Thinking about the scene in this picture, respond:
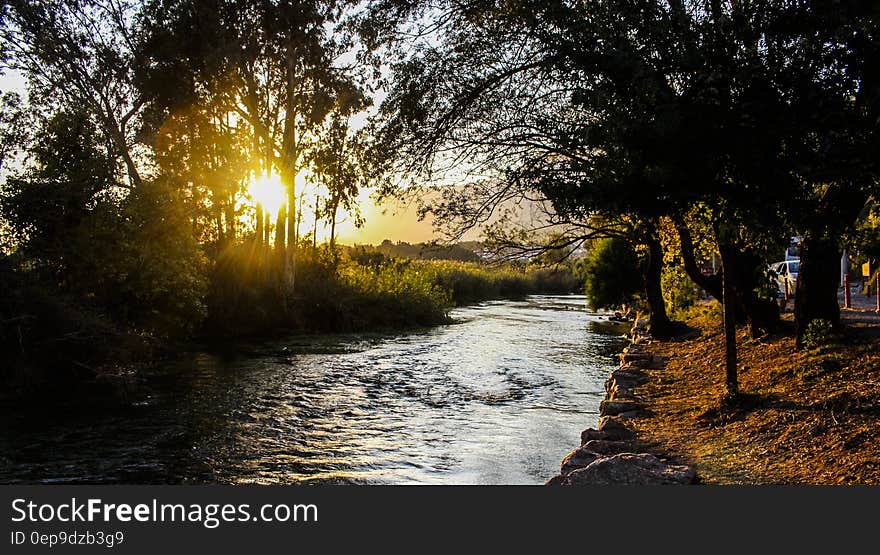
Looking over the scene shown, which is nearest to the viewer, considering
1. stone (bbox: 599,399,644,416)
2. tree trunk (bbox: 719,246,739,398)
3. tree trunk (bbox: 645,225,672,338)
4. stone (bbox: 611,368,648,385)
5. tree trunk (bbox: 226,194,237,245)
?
tree trunk (bbox: 719,246,739,398)

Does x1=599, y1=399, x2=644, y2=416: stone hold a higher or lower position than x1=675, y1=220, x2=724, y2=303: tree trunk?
lower

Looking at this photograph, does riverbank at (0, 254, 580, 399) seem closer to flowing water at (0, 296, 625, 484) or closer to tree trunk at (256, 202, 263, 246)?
tree trunk at (256, 202, 263, 246)

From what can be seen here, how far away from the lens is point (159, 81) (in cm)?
2616

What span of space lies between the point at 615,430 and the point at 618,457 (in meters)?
1.85

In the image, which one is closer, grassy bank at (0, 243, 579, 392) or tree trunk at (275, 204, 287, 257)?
grassy bank at (0, 243, 579, 392)

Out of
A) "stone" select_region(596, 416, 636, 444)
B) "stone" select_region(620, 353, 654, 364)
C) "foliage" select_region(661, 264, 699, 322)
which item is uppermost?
"foliage" select_region(661, 264, 699, 322)

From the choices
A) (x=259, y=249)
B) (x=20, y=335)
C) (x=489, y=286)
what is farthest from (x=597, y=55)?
(x=489, y=286)

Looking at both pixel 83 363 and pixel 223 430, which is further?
pixel 83 363

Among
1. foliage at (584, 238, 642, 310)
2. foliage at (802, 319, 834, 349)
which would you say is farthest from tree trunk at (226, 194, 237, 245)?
foliage at (802, 319, 834, 349)

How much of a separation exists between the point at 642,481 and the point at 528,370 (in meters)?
10.4

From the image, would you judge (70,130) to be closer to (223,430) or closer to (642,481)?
(223,430)

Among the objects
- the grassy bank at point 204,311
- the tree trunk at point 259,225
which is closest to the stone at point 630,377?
the grassy bank at point 204,311

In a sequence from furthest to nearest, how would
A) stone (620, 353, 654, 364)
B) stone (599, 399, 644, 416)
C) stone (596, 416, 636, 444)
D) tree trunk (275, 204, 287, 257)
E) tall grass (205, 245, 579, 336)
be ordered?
tree trunk (275, 204, 287, 257) < tall grass (205, 245, 579, 336) < stone (620, 353, 654, 364) < stone (599, 399, 644, 416) < stone (596, 416, 636, 444)

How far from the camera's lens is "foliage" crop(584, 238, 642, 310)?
29.4m
